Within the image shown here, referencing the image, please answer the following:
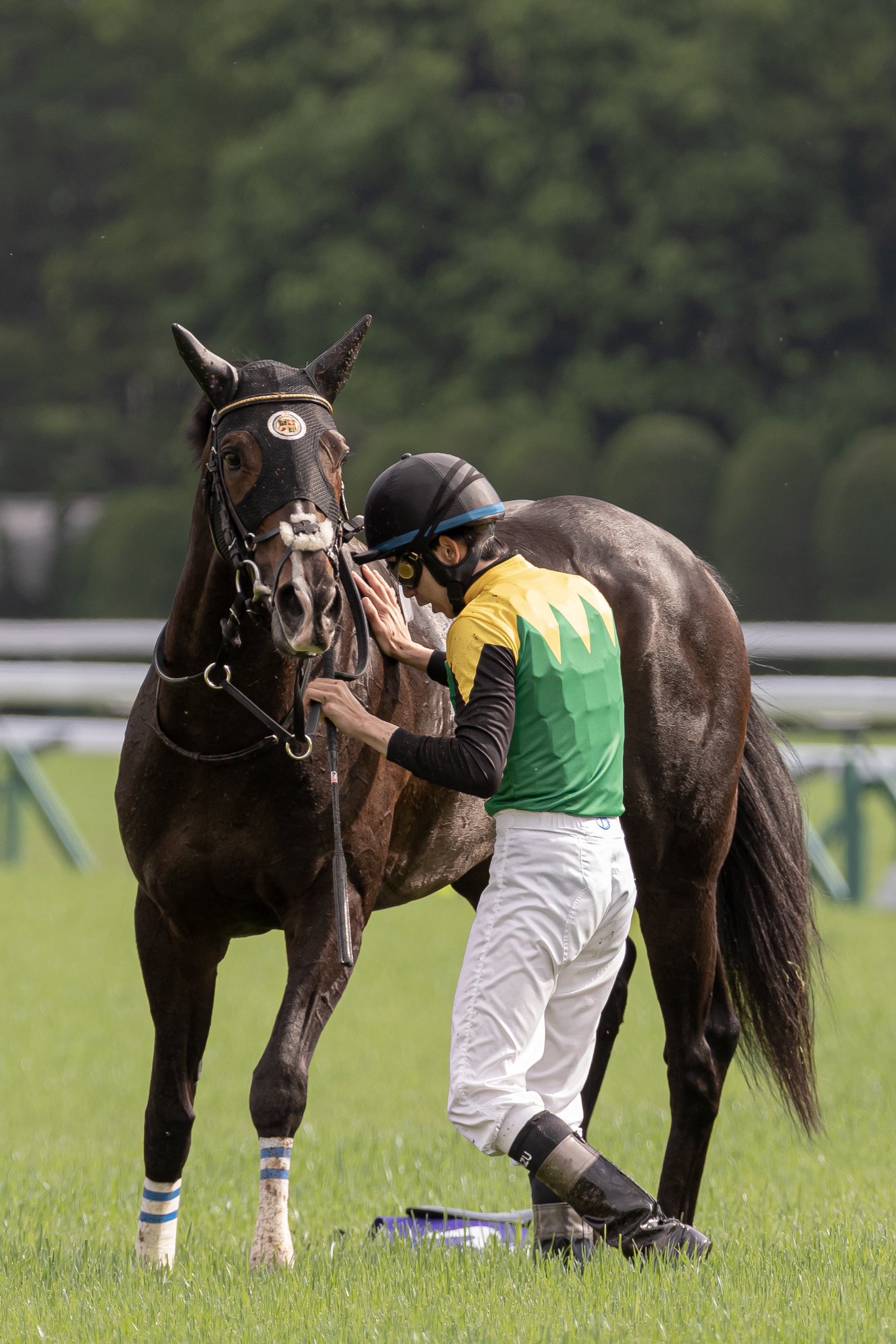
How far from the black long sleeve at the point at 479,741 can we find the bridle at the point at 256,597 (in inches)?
15.5

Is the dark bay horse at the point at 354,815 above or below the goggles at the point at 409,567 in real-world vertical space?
below

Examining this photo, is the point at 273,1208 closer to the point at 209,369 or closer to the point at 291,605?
A: the point at 291,605

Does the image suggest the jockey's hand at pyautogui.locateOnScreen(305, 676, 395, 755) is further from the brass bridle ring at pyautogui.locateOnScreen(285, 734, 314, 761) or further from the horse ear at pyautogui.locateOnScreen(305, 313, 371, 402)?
the horse ear at pyautogui.locateOnScreen(305, 313, 371, 402)

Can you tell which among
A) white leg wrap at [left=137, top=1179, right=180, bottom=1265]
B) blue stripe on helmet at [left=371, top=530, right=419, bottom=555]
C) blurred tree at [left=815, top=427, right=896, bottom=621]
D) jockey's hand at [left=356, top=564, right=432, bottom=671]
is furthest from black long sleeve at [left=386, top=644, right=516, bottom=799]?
→ blurred tree at [left=815, top=427, right=896, bottom=621]

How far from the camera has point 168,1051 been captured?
4.75 meters

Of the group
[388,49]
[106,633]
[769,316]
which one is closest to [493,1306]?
[106,633]

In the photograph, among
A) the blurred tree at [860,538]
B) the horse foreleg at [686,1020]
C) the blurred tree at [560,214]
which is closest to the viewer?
the horse foreleg at [686,1020]

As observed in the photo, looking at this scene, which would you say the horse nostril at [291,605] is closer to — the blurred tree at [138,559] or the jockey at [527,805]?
the jockey at [527,805]

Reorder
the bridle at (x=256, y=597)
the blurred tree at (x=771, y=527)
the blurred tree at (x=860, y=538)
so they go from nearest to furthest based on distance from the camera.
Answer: the bridle at (x=256, y=597) < the blurred tree at (x=860, y=538) < the blurred tree at (x=771, y=527)

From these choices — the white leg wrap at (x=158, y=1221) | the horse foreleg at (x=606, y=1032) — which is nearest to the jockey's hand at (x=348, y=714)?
the white leg wrap at (x=158, y=1221)

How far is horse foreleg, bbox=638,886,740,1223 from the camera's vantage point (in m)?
5.25

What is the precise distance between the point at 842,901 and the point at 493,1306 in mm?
9133

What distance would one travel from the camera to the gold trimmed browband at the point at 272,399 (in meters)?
4.35

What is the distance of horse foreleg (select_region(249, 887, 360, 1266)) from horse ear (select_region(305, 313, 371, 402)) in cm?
130
